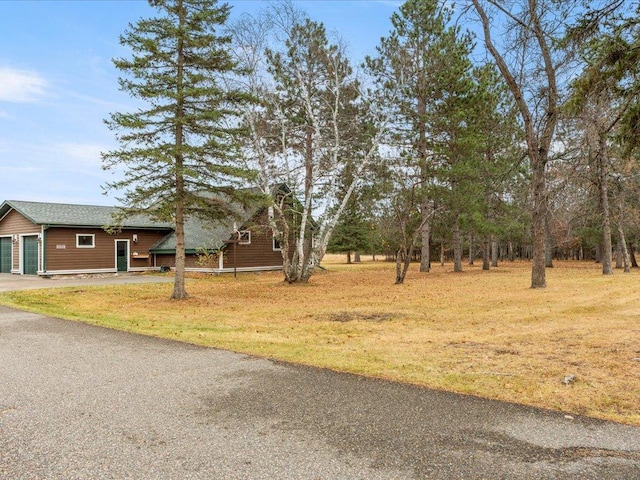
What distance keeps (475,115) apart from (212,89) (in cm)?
1453

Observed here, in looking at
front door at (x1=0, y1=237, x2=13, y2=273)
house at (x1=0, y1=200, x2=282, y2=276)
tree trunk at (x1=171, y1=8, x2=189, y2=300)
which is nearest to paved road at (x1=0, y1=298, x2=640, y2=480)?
tree trunk at (x1=171, y1=8, x2=189, y2=300)

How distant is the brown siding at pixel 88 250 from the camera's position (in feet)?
74.1

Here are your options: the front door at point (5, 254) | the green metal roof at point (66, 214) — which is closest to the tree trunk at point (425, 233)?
the green metal roof at point (66, 214)

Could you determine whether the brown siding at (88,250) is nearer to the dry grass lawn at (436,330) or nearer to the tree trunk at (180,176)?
the dry grass lawn at (436,330)

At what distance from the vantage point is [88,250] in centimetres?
2394

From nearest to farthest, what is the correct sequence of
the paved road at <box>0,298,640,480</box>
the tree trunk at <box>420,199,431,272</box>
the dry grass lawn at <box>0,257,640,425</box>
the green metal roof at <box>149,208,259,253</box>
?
1. the paved road at <box>0,298,640,480</box>
2. the dry grass lawn at <box>0,257,640,425</box>
3. the tree trunk at <box>420,199,431,272</box>
4. the green metal roof at <box>149,208,259,253</box>

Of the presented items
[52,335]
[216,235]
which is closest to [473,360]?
[52,335]

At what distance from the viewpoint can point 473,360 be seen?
595 cm

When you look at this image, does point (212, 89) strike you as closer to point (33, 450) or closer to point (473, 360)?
point (473, 360)

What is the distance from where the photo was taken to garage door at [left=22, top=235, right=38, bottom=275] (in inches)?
914

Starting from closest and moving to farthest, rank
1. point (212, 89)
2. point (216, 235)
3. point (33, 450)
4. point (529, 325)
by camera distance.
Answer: point (33, 450) → point (529, 325) → point (212, 89) → point (216, 235)

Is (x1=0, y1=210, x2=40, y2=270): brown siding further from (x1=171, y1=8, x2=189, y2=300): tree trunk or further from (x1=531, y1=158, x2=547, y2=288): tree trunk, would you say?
(x1=531, y1=158, x2=547, y2=288): tree trunk

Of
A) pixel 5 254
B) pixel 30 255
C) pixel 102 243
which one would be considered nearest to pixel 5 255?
pixel 5 254

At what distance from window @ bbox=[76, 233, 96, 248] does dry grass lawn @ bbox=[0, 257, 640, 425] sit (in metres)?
8.28
